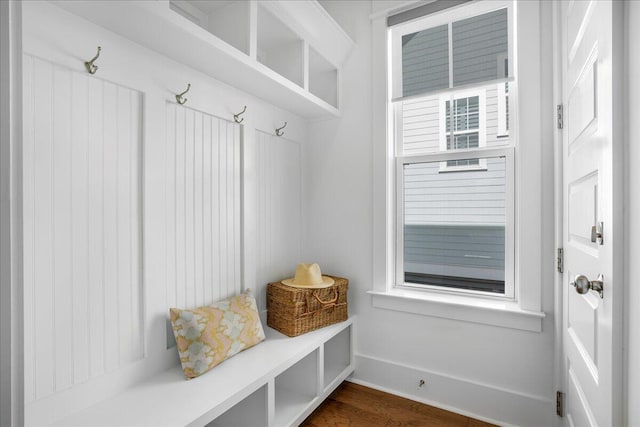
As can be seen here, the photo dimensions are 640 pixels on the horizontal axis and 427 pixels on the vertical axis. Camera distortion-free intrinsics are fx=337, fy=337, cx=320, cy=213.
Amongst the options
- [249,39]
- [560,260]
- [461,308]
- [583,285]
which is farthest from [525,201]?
[249,39]

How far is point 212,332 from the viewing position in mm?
1537

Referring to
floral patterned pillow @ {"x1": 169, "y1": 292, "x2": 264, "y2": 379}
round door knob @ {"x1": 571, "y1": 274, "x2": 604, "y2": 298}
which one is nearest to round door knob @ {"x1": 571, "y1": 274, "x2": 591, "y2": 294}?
round door knob @ {"x1": 571, "y1": 274, "x2": 604, "y2": 298}

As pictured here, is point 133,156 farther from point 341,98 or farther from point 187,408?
point 341,98

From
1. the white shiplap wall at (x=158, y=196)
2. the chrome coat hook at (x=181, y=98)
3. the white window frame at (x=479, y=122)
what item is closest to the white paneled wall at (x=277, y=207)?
the white shiplap wall at (x=158, y=196)

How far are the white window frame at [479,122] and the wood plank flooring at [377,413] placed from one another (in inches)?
55.9

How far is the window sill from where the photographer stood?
177 cm

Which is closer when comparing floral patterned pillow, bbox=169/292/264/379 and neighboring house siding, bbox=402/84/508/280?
floral patterned pillow, bbox=169/292/264/379

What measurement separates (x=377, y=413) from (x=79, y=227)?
1.75 meters

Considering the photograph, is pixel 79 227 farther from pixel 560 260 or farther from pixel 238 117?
pixel 560 260

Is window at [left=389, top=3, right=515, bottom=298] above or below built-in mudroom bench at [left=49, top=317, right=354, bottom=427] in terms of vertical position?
above

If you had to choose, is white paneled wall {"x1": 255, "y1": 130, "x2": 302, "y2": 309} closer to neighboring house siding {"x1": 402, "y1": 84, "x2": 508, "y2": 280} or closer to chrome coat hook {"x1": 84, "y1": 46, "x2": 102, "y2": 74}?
neighboring house siding {"x1": 402, "y1": 84, "x2": 508, "y2": 280}

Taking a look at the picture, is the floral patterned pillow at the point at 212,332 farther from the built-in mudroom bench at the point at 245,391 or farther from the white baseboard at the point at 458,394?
the white baseboard at the point at 458,394

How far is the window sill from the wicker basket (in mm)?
287

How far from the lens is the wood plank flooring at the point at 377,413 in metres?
1.82
